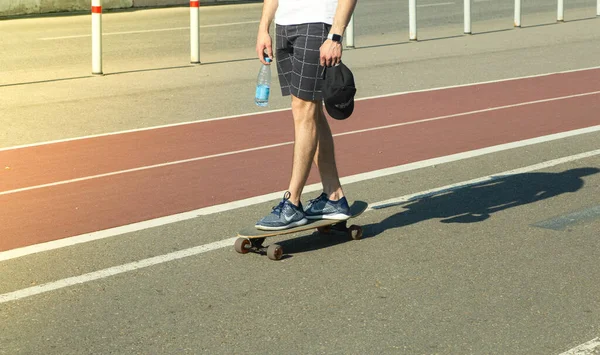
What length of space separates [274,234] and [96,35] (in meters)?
9.16

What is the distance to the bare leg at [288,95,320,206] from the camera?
6.63m

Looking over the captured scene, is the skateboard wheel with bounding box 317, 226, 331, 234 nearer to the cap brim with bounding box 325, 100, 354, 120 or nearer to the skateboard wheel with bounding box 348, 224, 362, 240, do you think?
the skateboard wheel with bounding box 348, 224, 362, 240

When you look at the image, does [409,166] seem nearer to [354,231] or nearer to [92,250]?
[354,231]

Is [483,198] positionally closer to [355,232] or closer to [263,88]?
[355,232]

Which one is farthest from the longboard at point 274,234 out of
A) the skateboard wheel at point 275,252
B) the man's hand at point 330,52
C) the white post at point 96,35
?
the white post at point 96,35

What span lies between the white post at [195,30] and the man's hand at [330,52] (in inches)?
396

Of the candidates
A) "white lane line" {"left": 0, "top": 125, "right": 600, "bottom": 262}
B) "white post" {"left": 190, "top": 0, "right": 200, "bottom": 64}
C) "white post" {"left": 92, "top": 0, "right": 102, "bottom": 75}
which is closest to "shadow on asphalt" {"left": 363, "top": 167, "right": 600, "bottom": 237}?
"white lane line" {"left": 0, "top": 125, "right": 600, "bottom": 262}

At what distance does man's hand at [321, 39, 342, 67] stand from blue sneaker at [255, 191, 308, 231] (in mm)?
848

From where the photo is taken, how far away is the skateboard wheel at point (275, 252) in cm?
638

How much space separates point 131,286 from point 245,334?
1.04m

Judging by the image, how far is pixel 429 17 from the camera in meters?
23.9

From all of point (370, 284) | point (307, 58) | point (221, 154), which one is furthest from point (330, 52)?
point (221, 154)

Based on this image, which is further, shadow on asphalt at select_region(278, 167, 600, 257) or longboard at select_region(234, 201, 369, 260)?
shadow on asphalt at select_region(278, 167, 600, 257)

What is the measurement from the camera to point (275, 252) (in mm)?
6383
